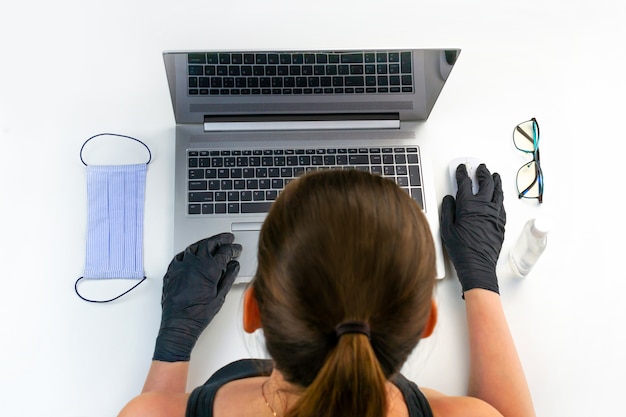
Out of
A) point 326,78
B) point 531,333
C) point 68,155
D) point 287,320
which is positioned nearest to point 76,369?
point 68,155

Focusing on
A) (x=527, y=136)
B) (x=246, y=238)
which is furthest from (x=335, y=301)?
(x=527, y=136)

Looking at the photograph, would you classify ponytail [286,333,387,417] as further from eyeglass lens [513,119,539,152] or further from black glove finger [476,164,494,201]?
eyeglass lens [513,119,539,152]

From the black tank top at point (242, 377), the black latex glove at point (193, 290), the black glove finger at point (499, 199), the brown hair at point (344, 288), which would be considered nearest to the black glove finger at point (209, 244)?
the black latex glove at point (193, 290)

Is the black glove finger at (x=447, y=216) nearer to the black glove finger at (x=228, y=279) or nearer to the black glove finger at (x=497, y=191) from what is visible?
the black glove finger at (x=497, y=191)

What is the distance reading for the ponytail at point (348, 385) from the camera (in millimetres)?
471

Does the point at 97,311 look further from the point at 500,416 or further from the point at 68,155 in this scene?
the point at 500,416

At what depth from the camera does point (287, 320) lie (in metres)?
0.51

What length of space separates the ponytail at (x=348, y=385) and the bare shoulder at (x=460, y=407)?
0.24 m

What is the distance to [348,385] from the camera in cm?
48

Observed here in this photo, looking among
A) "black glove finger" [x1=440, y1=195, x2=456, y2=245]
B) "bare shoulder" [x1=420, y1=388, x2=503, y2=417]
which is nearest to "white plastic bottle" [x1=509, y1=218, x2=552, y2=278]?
"black glove finger" [x1=440, y1=195, x2=456, y2=245]

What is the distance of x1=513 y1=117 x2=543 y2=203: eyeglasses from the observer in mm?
932

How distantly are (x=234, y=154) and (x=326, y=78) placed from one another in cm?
19

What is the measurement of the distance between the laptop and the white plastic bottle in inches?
4.6

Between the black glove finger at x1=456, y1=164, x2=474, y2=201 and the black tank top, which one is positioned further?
the black glove finger at x1=456, y1=164, x2=474, y2=201
